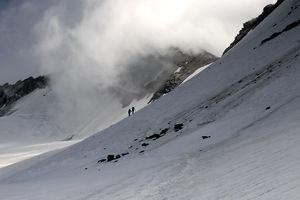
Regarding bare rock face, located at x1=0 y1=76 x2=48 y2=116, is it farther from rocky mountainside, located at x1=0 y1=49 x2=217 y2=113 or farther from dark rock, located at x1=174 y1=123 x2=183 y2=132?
dark rock, located at x1=174 y1=123 x2=183 y2=132

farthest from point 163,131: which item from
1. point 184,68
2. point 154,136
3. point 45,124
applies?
point 45,124

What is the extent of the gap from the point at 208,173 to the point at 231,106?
1251cm

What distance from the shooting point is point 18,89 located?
178 m

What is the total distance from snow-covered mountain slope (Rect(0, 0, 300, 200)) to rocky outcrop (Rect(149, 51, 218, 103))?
7058 cm

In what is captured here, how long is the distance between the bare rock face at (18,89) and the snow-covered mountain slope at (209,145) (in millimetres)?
134091

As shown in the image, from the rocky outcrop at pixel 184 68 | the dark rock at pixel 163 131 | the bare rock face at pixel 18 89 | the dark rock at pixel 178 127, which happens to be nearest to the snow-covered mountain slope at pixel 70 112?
the rocky outcrop at pixel 184 68

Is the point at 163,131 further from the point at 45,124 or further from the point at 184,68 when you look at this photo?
the point at 45,124

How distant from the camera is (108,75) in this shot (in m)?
151

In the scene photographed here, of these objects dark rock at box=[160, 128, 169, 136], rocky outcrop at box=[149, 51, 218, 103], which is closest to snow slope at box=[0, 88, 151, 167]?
rocky outcrop at box=[149, 51, 218, 103]

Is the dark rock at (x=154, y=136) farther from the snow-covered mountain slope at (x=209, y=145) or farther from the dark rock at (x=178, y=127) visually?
the dark rock at (x=178, y=127)

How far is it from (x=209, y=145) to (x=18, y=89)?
17520cm

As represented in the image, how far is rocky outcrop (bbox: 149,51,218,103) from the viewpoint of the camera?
112 metres

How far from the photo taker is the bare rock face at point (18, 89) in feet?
537

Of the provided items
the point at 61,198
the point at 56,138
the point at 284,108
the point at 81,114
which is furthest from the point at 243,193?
the point at 81,114
